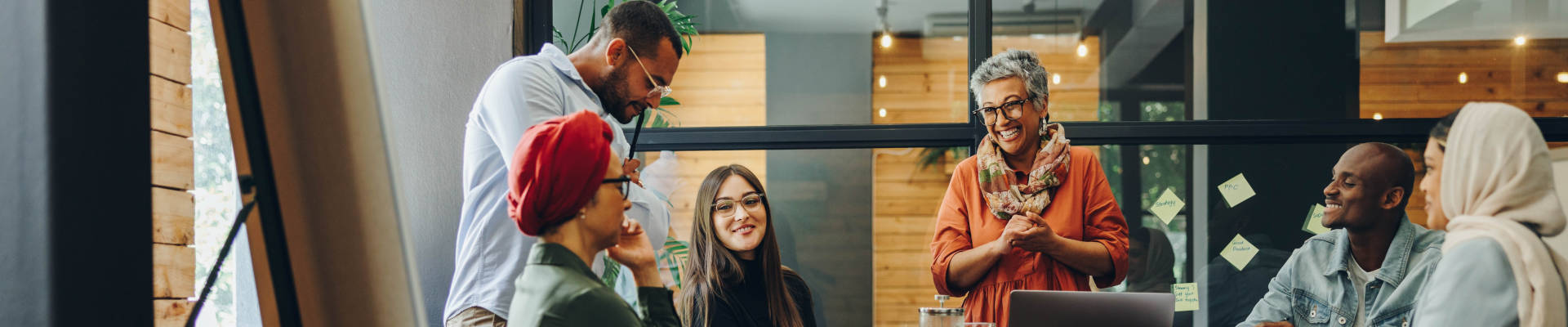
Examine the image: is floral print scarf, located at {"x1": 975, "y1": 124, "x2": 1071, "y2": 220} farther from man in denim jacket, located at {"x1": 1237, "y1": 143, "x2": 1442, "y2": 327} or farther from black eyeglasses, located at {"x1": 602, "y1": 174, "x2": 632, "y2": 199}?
black eyeglasses, located at {"x1": 602, "y1": 174, "x2": 632, "y2": 199}

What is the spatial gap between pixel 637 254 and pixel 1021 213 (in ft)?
5.54

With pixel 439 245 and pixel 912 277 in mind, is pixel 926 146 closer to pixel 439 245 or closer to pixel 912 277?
pixel 912 277

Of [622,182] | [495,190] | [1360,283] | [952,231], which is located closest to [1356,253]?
[1360,283]

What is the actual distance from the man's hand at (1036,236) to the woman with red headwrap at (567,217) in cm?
169

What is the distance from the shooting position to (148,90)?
0.26 metres

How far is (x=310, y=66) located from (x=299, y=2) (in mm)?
20

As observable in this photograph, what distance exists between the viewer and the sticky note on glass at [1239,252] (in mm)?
3580

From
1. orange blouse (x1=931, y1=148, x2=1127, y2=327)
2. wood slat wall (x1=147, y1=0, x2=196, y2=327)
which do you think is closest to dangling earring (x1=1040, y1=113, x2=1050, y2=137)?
orange blouse (x1=931, y1=148, x2=1127, y2=327)

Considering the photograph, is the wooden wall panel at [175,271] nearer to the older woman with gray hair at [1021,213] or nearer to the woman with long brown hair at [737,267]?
the woman with long brown hair at [737,267]

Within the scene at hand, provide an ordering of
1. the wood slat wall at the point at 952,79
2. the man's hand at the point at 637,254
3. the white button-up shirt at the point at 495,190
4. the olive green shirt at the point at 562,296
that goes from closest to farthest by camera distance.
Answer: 1. the olive green shirt at the point at 562,296
2. the man's hand at the point at 637,254
3. the white button-up shirt at the point at 495,190
4. the wood slat wall at the point at 952,79

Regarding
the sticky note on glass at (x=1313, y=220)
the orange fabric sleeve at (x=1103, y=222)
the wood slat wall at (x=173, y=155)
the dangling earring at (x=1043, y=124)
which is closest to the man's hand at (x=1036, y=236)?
the orange fabric sleeve at (x=1103, y=222)

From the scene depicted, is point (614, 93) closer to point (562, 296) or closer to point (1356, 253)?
point (562, 296)

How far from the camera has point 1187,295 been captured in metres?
3.60

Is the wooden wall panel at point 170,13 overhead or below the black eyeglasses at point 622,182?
overhead
